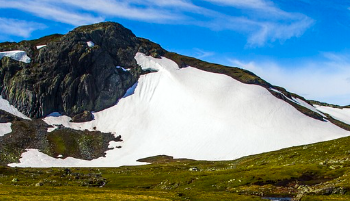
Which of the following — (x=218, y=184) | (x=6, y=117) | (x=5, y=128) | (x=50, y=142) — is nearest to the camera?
(x=218, y=184)

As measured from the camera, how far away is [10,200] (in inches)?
1809

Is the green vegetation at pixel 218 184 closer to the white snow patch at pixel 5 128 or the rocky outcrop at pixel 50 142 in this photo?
the rocky outcrop at pixel 50 142

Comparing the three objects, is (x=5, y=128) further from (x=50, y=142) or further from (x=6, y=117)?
(x=50, y=142)

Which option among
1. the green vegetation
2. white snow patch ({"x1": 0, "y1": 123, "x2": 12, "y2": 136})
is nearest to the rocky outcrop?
white snow patch ({"x1": 0, "y1": 123, "x2": 12, "y2": 136})

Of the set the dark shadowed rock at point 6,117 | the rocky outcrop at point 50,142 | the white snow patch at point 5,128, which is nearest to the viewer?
the rocky outcrop at point 50,142

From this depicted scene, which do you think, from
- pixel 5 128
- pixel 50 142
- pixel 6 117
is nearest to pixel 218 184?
pixel 50 142

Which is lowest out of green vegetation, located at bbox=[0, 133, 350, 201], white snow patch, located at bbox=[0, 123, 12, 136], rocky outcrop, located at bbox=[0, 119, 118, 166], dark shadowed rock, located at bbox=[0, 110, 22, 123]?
green vegetation, located at bbox=[0, 133, 350, 201]

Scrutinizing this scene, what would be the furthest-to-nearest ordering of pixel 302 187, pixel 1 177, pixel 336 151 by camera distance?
1. pixel 336 151
2. pixel 1 177
3. pixel 302 187

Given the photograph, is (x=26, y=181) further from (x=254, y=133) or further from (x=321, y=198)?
(x=254, y=133)

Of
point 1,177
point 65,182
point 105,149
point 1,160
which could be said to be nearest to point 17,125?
point 1,160

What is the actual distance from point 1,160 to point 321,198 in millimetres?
144975

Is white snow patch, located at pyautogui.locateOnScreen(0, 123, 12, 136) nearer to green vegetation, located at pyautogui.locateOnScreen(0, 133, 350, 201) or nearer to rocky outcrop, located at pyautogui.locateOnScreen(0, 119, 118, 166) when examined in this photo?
rocky outcrop, located at pyautogui.locateOnScreen(0, 119, 118, 166)

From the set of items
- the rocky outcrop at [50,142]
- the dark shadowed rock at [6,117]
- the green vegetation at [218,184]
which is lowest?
the green vegetation at [218,184]

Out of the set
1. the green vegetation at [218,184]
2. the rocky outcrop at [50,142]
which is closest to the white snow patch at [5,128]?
the rocky outcrop at [50,142]
